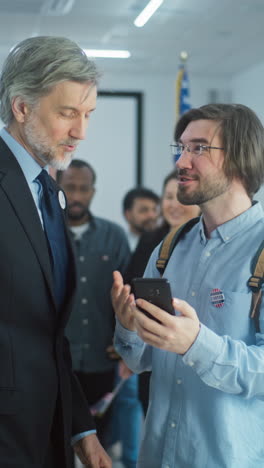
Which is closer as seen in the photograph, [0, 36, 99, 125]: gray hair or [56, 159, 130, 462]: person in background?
[0, 36, 99, 125]: gray hair

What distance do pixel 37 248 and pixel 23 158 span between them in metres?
0.26

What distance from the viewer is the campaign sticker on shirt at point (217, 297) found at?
1611 millimetres

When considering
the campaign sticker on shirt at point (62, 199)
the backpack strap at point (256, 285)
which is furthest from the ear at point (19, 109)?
the backpack strap at point (256, 285)

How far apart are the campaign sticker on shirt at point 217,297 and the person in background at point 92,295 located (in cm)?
201

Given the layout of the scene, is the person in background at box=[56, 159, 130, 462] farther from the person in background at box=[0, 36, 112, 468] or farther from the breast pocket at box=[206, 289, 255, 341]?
the breast pocket at box=[206, 289, 255, 341]

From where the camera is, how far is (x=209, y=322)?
163 cm

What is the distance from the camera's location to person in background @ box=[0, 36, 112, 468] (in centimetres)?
153

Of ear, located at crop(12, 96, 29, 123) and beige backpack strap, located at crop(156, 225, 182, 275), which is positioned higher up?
ear, located at crop(12, 96, 29, 123)

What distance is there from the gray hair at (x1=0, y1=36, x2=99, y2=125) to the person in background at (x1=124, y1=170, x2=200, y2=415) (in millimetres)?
1526

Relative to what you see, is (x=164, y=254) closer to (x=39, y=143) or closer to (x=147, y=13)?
(x=39, y=143)

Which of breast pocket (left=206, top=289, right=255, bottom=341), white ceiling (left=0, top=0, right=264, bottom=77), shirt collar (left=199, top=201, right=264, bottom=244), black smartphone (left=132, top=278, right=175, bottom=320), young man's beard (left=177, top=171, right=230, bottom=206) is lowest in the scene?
breast pocket (left=206, top=289, right=255, bottom=341)

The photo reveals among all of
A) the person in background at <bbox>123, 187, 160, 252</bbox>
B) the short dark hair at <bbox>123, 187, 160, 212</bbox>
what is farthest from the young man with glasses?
the short dark hair at <bbox>123, 187, 160, 212</bbox>

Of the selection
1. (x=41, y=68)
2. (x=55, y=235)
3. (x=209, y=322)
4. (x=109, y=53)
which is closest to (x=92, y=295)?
(x=55, y=235)

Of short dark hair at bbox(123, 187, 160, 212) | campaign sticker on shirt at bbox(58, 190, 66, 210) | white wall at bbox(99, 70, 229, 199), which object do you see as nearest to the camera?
campaign sticker on shirt at bbox(58, 190, 66, 210)
